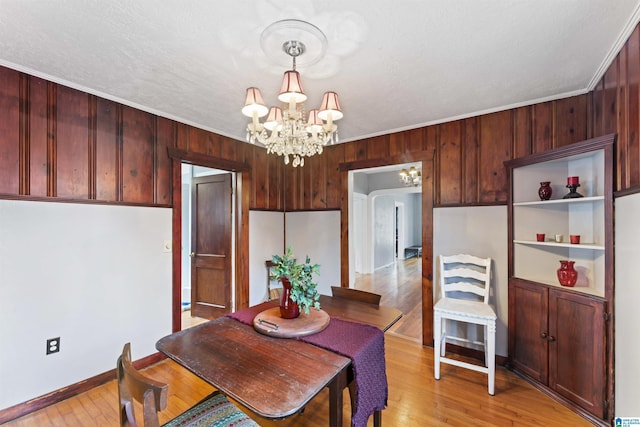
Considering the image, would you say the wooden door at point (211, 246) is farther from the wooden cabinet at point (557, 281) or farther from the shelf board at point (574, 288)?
the shelf board at point (574, 288)

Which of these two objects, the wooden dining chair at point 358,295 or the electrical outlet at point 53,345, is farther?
the wooden dining chair at point 358,295

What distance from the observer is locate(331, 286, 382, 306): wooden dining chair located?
7.30 feet

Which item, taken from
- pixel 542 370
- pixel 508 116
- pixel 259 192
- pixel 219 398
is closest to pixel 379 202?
pixel 259 192

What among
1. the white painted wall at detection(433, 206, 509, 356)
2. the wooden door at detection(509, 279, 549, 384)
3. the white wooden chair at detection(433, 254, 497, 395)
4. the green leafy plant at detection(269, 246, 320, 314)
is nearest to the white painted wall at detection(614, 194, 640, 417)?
the wooden door at detection(509, 279, 549, 384)

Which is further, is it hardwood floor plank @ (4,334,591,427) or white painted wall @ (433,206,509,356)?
white painted wall @ (433,206,509,356)

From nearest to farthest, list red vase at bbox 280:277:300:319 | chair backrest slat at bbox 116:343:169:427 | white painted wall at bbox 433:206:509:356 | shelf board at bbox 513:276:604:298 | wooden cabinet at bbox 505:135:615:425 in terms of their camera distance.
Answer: chair backrest slat at bbox 116:343:169:427, red vase at bbox 280:277:300:319, wooden cabinet at bbox 505:135:615:425, shelf board at bbox 513:276:604:298, white painted wall at bbox 433:206:509:356

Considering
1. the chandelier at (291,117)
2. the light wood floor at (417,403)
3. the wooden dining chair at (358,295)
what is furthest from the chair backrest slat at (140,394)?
the wooden dining chair at (358,295)

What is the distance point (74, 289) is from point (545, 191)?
3.99m

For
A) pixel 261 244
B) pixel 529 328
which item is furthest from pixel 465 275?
pixel 261 244

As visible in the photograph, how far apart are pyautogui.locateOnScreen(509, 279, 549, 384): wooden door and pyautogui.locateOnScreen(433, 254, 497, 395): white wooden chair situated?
0.71ft

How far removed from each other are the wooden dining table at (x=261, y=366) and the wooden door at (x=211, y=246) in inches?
83.0

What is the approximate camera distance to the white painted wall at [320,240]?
3.73 m

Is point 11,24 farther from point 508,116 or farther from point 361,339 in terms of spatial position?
point 508,116

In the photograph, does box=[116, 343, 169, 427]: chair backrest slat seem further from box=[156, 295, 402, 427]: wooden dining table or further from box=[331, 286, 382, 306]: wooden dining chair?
box=[331, 286, 382, 306]: wooden dining chair
